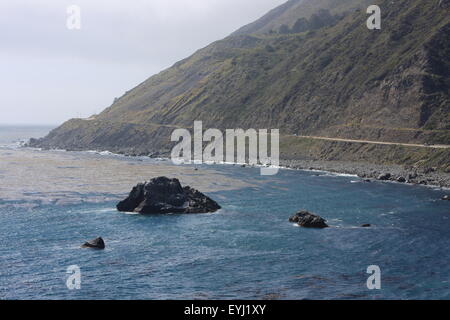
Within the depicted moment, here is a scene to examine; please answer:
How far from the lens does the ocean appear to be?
5703 cm

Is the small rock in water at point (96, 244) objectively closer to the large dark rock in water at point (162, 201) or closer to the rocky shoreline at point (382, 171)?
the large dark rock in water at point (162, 201)

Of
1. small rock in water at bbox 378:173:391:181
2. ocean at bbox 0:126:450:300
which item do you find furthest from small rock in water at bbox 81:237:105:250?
small rock in water at bbox 378:173:391:181

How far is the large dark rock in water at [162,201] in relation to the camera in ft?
325

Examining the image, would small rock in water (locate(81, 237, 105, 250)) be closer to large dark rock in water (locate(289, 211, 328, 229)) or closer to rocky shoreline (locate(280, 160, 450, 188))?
large dark rock in water (locate(289, 211, 328, 229))

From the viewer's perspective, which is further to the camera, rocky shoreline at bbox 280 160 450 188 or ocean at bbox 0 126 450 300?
rocky shoreline at bbox 280 160 450 188

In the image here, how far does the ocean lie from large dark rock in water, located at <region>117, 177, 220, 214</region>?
10.0 feet

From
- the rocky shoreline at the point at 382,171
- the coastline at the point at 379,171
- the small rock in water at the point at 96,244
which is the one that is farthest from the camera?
the rocky shoreline at the point at 382,171

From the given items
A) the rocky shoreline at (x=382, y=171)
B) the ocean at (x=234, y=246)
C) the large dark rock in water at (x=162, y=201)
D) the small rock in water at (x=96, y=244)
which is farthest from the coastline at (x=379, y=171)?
the small rock in water at (x=96, y=244)

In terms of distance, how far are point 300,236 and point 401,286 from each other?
78.6 feet

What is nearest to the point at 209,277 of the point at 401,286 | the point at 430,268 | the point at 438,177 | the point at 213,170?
the point at 401,286

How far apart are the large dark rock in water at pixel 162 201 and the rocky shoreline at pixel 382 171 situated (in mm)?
60674

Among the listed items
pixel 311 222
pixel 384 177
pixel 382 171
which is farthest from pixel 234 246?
pixel 382 171

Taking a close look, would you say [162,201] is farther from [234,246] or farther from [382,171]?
[382,171]
